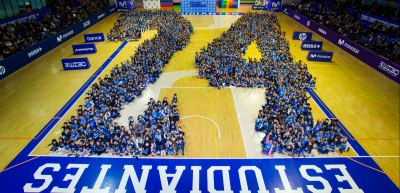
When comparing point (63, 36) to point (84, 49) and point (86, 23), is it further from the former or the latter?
point (86, 23)

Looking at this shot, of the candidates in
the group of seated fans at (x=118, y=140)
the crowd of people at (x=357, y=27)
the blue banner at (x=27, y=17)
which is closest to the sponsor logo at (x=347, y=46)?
the crowd of people at (x=357, y=27)

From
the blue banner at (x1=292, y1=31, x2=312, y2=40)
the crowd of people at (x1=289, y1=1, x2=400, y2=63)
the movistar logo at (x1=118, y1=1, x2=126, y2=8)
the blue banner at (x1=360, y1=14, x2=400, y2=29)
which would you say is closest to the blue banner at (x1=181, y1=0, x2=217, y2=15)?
the movistar logo at (x1=118, y1=1, x2=126, y2=8)

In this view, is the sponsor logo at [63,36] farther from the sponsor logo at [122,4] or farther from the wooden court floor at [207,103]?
the sponsor logo at [122,4]

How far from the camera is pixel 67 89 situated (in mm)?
19750

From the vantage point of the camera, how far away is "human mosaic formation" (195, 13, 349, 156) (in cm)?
1286

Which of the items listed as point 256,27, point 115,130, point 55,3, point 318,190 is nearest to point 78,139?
point 115,130

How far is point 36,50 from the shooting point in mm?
26141

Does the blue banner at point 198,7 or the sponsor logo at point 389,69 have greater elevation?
the blue banner at point 198,7

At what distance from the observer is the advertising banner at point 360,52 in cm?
2072

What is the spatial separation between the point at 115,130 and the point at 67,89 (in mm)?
9719

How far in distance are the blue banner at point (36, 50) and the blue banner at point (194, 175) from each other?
48.4ft

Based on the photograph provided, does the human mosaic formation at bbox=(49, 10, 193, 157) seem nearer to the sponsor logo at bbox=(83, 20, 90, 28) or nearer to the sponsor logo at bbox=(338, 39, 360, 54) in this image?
the sponsor logo at bbox=(83, 20, 90, 28)

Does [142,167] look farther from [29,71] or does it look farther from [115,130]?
[29,71]

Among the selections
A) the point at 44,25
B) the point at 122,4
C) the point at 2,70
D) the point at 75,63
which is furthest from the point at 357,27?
the point at 122,4
